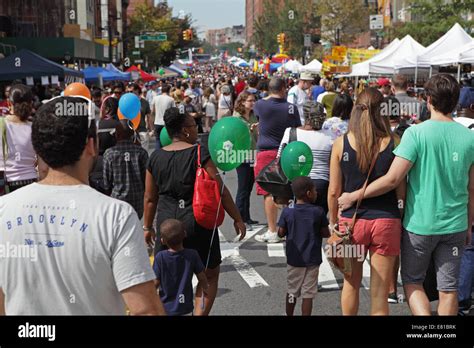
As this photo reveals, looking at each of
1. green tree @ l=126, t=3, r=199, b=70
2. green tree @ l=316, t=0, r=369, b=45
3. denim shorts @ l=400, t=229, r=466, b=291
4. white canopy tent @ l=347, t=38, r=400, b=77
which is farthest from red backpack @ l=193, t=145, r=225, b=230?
green tree @ l=126, t=3, r=199, b=70

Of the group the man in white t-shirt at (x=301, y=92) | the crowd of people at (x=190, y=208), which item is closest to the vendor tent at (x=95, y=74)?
the man in white t-shirt at (x=301, y=92)

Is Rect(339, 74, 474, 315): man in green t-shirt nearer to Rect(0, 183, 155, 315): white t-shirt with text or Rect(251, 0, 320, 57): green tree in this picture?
Rect(0, 183, 155, 315): white t-shirt with text

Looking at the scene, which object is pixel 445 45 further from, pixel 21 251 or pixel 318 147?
pixel 21 251

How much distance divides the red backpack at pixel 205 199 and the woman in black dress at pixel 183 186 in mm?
56

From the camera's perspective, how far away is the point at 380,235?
5.05 m

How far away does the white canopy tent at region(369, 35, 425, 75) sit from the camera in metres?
23.0

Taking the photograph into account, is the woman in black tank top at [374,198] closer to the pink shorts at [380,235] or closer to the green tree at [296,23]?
the pink shorts at [380,235]

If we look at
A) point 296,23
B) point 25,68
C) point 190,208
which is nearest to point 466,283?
point 190,208

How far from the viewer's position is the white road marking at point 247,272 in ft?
24.8

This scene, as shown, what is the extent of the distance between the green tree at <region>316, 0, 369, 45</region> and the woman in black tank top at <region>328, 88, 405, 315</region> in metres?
57.3
